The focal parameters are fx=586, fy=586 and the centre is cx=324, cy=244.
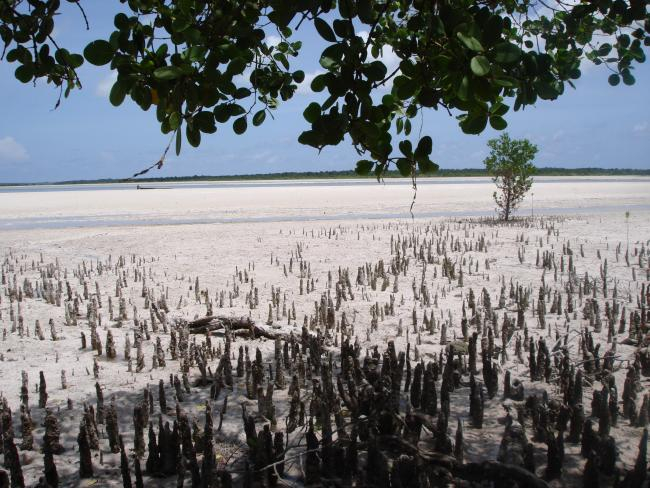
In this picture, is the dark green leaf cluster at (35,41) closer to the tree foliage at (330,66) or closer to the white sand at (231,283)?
the tree foliage at (330,66)

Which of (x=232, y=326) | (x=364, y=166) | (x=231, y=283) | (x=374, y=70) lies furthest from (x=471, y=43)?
(x=231, y=283)

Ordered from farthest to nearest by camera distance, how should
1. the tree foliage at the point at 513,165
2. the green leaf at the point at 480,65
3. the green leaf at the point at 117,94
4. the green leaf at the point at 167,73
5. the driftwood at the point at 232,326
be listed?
the tree foliage at the point at 513,165, the driftwood at the point at 232,326, the green leaf at the point at 117,94, the green leaf at the point at 167,73, the green leaf at the point at 480,65

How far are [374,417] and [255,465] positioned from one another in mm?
612

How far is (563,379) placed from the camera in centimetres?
354

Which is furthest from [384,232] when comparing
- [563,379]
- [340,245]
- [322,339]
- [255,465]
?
[255,465]

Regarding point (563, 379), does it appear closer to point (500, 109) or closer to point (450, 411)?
point (450, 411)

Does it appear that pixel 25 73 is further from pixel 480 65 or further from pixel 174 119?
pixel 480 65

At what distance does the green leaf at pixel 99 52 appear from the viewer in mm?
2084

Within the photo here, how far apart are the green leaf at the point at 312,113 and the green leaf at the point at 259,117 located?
0.54 metres

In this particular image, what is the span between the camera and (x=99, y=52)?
2.10m

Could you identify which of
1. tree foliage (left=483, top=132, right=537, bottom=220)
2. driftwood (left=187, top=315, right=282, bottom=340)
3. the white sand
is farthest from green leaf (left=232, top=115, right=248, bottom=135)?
tree foliage (left=483, top=132, right=537, bottom=220)

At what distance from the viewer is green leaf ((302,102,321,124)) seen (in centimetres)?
204

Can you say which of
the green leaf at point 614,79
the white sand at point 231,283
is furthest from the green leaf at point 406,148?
the green leaf at point 614,79

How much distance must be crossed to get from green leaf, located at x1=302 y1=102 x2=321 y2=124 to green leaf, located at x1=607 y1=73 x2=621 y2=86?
245 centimetres
